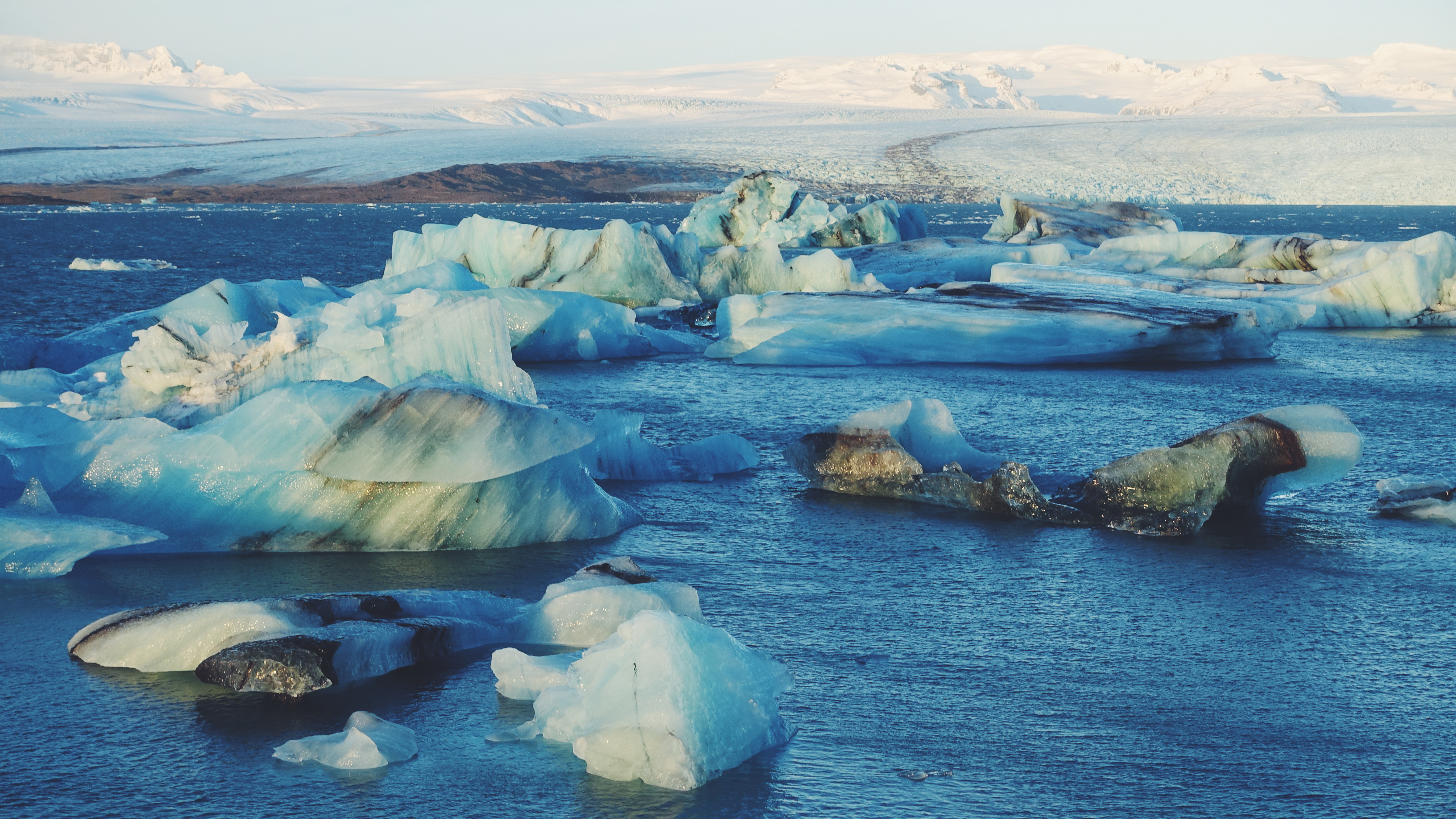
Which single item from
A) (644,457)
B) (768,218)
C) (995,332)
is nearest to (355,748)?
(644,457)

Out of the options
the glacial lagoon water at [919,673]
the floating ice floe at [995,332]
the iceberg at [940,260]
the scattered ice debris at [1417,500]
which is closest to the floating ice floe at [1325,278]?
the iceberg at [940,260]

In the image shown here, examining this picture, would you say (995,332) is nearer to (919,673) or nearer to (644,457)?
(644,457)

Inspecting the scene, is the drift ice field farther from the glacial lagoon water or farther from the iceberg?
the iceberg

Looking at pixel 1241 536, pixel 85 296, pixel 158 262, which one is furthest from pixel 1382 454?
pixel 158 262

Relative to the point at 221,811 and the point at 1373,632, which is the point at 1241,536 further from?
the point at 221,811

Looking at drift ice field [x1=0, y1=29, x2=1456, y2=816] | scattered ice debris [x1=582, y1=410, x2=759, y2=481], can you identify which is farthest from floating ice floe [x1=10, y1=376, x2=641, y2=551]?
scattered ice debris [x1=582, y1=410, x2=759, y2=481]

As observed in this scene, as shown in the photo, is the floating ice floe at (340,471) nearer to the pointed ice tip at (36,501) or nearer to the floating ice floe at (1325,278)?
the pointed ice tip at (36,501)
